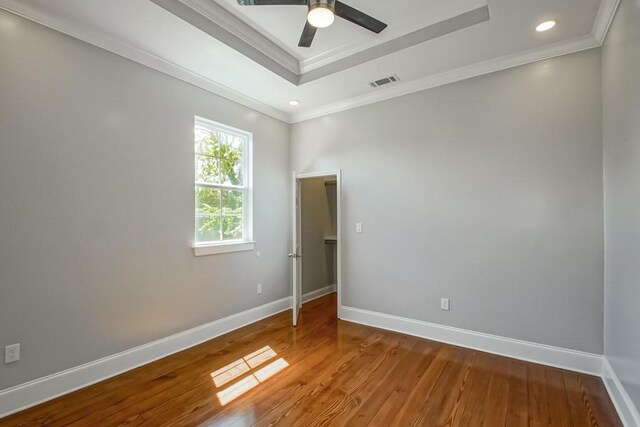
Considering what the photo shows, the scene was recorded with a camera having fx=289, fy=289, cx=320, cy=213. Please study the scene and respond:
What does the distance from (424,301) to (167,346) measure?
9.16 feet

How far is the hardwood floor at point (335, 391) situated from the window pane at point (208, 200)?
1.52 metres

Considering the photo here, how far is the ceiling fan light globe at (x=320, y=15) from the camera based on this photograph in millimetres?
1880

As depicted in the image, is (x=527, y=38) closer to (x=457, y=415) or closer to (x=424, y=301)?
(x=424, y=301)

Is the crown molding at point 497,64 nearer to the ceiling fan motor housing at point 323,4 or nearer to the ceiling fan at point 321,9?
the ceiling fan at point 321,9

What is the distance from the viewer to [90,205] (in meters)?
2.42

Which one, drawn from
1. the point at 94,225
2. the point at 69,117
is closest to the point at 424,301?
the point at 94,225

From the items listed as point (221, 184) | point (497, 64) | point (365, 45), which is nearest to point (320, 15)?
point (365, 45)

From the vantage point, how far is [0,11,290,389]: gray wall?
2084 mm

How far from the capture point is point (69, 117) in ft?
7.62

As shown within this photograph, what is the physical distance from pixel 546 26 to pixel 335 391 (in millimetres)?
3440

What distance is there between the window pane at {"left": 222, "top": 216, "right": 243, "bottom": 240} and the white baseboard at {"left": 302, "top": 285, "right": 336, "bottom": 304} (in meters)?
1.64

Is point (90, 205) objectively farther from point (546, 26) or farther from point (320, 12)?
point (546, 26)

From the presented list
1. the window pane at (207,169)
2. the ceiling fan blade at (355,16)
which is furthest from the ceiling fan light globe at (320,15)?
the window pane at (207,169)

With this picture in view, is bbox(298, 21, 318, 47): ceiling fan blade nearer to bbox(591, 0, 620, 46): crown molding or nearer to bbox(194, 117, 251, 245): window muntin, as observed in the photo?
bbox(194, 117, 251, 245): window muntin
